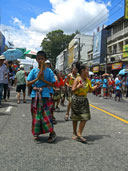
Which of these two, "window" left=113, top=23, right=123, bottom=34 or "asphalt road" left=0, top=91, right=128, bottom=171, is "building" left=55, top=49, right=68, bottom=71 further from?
"asphalt road" left=0, top=91, right=128, bottom=171

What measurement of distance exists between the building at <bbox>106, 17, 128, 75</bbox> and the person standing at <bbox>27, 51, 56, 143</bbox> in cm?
2400

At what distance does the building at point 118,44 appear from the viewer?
29.4 meters

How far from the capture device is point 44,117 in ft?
15.2

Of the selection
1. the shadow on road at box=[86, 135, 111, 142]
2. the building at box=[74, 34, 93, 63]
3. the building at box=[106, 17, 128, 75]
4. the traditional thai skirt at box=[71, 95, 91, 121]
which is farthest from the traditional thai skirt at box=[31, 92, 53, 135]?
the building at box=[74, 34, 93, 63]

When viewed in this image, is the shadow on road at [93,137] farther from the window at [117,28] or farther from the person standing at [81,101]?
the window at [117,28]

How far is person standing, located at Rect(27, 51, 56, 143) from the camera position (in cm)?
462

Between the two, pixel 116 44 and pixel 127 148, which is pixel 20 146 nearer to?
pixel 127 148

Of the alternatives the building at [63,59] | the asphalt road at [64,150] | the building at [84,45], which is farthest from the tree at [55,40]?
the asphalt road at [64,150]

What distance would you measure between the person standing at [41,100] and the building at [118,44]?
2400 centimetres

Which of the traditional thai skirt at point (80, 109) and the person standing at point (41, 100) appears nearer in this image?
the person standing at point (41, 100)

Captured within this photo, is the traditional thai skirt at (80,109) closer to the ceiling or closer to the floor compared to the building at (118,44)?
closer to the floor

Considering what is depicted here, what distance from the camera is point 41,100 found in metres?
4.61

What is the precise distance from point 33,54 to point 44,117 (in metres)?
11.7

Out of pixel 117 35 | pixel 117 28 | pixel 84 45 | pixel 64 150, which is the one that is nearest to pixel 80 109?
pixel 64 150
